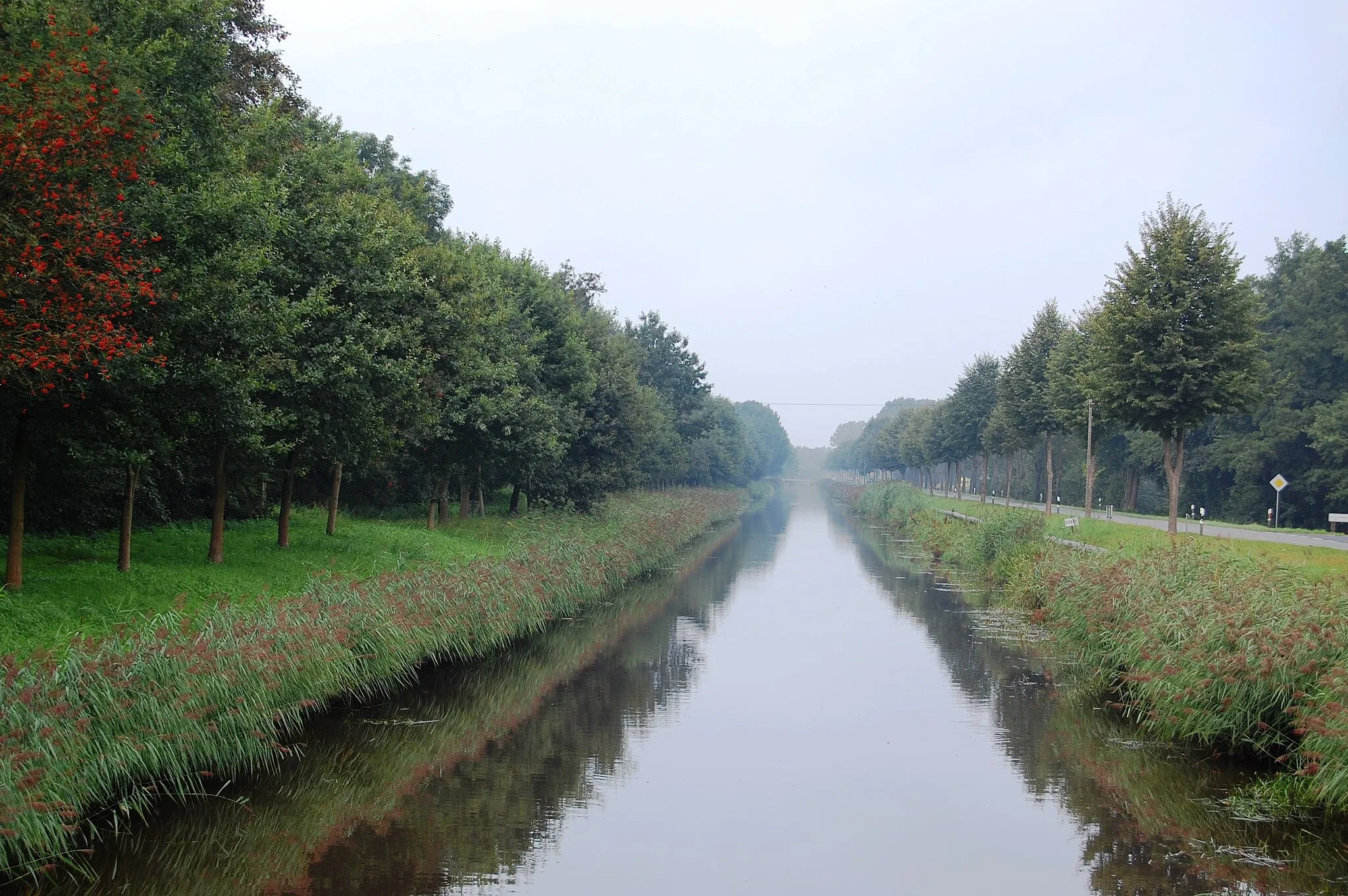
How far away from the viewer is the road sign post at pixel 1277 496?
135 feet

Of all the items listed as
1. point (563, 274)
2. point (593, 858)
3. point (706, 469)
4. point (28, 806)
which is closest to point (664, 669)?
point (593, 858)

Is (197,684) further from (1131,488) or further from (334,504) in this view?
(1131,488)

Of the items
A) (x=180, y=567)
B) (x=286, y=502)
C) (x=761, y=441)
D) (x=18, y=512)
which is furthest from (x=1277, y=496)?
(x=761, y=441)

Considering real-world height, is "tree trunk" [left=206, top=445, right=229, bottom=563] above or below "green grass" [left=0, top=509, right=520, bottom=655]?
above

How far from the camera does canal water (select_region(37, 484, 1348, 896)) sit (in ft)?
31.7

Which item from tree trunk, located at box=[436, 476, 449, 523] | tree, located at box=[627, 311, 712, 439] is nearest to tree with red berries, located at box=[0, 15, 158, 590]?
tree trunk, located at box=[436, 476, 449, 523]

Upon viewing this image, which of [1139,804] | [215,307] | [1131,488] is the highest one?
[215,307]

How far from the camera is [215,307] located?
14.0m

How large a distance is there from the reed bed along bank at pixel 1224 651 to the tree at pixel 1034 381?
24.2 meters

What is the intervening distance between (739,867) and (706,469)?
69.5 meters

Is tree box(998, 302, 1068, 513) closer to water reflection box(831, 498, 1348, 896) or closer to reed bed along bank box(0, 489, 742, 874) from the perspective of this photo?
water reflection box(831, 498, 1348, 896)

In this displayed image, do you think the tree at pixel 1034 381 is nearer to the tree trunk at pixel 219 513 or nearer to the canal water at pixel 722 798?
the canal water at pixel 722 798

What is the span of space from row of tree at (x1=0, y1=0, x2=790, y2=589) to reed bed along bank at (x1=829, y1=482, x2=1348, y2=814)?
12464 millimetres

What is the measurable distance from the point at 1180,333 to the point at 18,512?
25.6 meters
